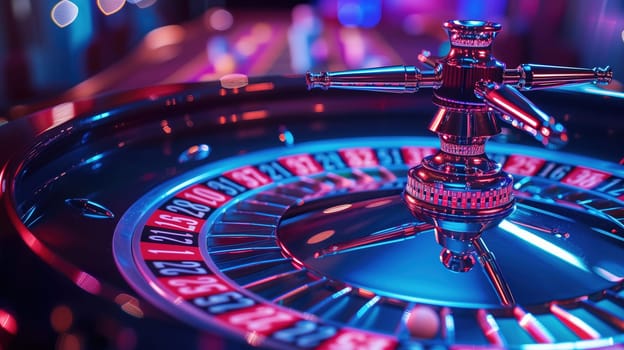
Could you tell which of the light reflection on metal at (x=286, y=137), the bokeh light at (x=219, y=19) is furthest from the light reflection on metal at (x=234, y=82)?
the bokeh light at (x=219, y=19)

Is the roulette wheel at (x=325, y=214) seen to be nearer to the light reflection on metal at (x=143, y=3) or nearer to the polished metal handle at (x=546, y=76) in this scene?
the polished metal handle at (x=546, y=76)

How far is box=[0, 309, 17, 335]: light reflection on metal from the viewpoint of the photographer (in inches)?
31.4

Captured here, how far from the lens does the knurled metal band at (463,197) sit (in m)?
1.26

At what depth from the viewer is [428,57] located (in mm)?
1431

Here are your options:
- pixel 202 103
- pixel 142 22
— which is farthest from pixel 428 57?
pixel 142 22

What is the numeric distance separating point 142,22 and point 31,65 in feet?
6.02

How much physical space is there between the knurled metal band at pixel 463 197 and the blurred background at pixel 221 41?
969mm

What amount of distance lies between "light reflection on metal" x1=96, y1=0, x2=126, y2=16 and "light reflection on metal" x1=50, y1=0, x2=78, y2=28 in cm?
42

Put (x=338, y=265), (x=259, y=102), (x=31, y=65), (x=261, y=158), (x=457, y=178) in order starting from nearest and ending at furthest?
(x=338, y=265) < (x=457, y=178) < (x=261, y=158) < (x=259, y=102) < (x=31, y=65)

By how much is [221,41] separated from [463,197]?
398 cm

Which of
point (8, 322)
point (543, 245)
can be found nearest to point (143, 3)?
point (543, 245)

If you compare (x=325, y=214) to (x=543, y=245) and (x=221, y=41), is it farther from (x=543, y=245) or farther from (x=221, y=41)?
(x=221, y=41)

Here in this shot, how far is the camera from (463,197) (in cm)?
126

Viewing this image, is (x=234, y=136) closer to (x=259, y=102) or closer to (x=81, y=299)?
(x=259, y=102)
